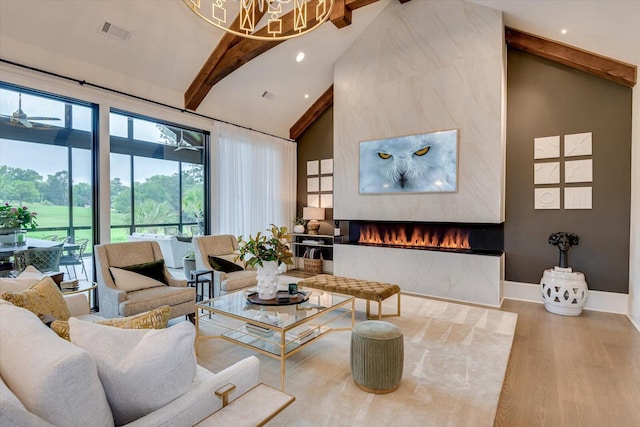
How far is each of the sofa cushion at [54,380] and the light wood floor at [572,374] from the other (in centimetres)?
227

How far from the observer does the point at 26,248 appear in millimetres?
3627

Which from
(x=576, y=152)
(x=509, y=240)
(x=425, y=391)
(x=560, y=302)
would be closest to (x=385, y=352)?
(x=425, y=391)

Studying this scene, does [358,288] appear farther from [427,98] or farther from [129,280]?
[427,98]

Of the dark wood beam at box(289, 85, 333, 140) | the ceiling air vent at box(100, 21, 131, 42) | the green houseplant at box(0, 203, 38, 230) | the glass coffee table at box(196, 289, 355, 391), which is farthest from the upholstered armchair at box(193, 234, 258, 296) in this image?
the dark wood beam at box(289, 85, 333, 140)

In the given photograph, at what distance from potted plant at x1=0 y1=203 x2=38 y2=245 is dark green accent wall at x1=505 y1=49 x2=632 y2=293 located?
20.7 ft

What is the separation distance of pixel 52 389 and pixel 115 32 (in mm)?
4392

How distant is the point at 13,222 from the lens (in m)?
3.62

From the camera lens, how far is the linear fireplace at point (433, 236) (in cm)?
516

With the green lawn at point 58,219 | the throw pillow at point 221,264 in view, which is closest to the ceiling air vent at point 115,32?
the green lawn at point 58,219

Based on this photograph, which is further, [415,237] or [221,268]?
[415,237]

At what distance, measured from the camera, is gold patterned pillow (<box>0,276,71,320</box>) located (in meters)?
1.82

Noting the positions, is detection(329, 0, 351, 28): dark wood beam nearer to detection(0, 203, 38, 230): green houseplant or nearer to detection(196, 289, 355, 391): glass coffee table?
detection(196, 289, 355, 391): glass coffee table

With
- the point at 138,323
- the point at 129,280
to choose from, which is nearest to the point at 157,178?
the point at 129,280

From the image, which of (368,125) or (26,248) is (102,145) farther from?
(368,125)
